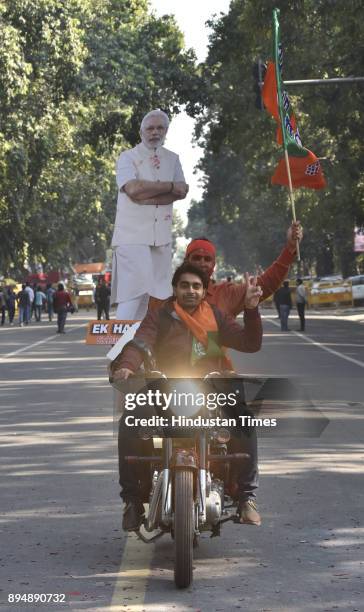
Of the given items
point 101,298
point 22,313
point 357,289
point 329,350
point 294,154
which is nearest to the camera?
point 294,154

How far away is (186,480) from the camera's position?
6605 millimetres

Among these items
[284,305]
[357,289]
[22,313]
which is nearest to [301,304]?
[284,305]

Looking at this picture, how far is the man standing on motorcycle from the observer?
7137mm

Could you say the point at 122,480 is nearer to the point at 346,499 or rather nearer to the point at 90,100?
the point at 346,499

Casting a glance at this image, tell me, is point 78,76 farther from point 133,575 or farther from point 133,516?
point 133,575

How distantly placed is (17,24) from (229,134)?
8.34 m

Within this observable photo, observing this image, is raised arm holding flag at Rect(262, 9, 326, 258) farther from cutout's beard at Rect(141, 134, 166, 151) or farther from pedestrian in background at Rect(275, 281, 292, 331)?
pedestrian in background at Rect(275, 281, 292, 331)

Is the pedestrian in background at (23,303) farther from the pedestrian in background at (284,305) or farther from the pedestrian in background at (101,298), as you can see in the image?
the pedestrian in background at (284,305)

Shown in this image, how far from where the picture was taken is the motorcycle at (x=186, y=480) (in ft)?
21.2

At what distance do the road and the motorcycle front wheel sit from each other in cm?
8

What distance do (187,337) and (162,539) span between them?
123 cm

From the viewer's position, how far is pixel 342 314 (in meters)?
62.0

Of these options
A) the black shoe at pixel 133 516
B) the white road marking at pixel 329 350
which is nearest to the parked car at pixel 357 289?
the white road marking at pixel 329 350

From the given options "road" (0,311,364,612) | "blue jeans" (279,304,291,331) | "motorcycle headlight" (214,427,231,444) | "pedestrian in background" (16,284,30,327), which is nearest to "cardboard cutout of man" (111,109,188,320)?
"road" (0,311,364,612)
